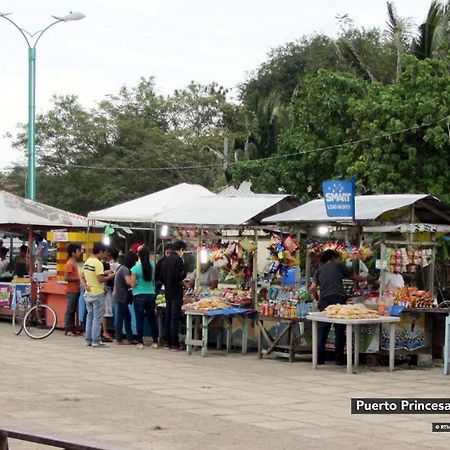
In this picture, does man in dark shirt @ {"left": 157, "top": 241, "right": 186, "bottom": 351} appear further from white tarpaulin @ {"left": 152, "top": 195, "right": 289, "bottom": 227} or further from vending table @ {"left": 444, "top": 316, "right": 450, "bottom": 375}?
vending table @ {"left": 444, "top": 316, "right": 450, "bottom": 375}

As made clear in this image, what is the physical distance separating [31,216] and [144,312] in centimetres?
573

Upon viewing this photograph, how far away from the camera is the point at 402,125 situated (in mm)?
24953

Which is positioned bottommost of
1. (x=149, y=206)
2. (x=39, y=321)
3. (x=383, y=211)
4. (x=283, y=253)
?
(x=39, y=321)

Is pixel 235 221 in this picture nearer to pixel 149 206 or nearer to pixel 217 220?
pixel 217 220

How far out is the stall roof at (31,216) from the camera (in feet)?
71.4

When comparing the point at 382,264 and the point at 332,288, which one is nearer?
the point at 382,264

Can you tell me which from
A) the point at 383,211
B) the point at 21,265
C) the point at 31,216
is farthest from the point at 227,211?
the point at 21,265

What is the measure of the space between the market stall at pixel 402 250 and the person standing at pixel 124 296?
2.90 meters

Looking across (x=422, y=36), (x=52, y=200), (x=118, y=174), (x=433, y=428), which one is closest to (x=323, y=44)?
(x=118, y=174)

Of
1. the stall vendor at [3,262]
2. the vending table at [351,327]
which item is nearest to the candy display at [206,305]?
the vending table at [351,327]

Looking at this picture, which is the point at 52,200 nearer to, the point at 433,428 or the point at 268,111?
the point at 268,111

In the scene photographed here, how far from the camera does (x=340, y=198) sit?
14.6 metres

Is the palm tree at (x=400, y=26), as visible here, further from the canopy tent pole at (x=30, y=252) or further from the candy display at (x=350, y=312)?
the candy display at (x=350, y=312)

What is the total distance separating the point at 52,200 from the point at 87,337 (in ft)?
107
